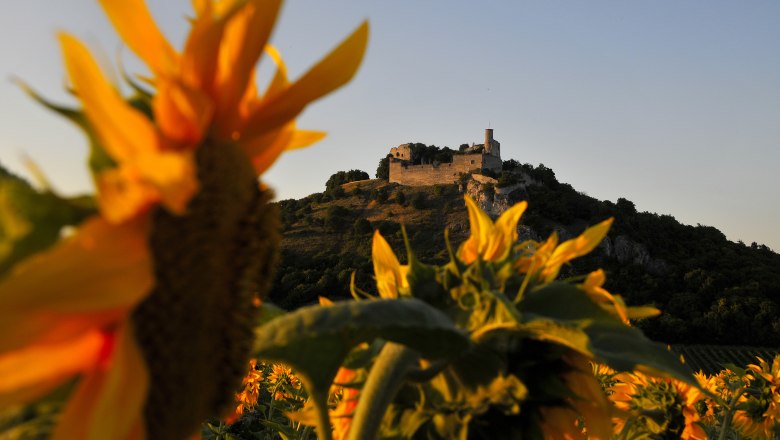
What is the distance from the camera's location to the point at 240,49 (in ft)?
2.34

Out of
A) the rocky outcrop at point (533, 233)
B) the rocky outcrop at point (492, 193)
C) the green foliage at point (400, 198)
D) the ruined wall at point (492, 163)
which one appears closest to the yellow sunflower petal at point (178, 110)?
the rocky outcrop at point (533, 233)

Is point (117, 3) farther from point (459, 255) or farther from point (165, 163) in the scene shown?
point (459, 255)

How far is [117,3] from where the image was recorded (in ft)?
2.22

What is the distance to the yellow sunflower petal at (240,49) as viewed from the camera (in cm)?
71

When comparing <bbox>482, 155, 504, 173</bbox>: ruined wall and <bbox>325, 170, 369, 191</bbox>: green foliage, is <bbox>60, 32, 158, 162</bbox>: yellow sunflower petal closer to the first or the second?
<bbox>482, 155, 504, 173</bbox>: ruined wall

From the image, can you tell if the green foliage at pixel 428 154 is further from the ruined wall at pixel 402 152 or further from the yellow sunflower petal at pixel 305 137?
the yellow sunflower petal at pixel 305 137

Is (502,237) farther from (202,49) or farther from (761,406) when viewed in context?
(761,406)

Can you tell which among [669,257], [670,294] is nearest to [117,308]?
[670,294]

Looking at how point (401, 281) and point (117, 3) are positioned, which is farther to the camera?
point (401, 281)

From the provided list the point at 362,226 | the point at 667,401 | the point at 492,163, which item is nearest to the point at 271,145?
the point at 667,401

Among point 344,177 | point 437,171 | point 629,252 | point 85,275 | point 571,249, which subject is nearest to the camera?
point 85,275

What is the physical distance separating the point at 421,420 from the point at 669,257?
220 feet

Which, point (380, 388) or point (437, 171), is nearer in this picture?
point (380, 388)

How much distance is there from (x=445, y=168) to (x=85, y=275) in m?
73.6
